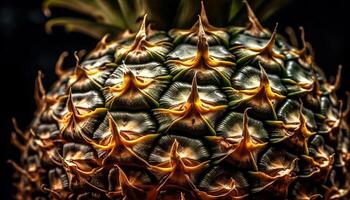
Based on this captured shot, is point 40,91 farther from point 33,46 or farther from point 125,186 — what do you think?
point 33,46

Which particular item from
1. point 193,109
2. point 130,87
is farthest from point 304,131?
point 130,87

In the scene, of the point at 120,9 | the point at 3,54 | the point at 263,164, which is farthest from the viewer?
the point at 3,54

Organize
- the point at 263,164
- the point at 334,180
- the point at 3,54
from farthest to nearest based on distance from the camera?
the point at 3,54
the point at 334,180
the point at 263,164

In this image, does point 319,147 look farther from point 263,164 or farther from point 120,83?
point 120,83

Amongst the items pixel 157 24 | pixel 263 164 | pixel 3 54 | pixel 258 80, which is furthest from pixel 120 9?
pixel 3 54

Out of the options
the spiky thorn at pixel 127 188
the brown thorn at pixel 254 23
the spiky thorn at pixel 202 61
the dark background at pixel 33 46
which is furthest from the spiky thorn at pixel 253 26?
the dark background at pixel 33 46

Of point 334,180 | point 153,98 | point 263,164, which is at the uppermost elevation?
point 153,98

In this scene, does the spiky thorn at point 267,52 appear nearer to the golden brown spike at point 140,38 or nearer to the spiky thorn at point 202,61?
the spiky thorn at point 202,61
